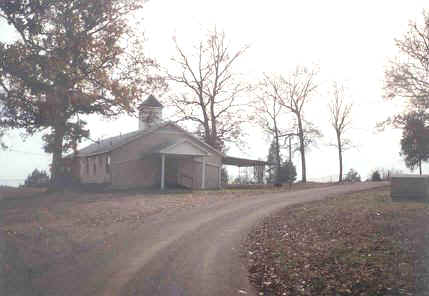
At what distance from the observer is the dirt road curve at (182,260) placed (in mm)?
8898

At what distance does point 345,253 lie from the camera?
34.9ft

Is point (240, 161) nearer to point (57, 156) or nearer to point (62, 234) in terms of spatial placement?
point (57, 156)

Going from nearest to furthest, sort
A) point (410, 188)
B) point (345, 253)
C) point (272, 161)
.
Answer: point (345, 253) → point (410, 188) → point (272, 161)

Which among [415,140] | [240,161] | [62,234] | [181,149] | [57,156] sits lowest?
[62,234]

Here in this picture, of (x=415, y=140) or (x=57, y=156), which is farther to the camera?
(x=415, y=140)

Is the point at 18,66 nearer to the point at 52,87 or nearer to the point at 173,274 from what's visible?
the point at 52,87

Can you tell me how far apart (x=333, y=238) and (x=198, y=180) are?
2358cm

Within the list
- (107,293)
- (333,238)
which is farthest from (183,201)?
(107,293)

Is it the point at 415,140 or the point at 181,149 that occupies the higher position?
the point at 415,140

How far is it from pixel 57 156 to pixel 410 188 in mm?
18346

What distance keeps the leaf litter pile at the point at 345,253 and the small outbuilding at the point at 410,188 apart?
7.16 feet

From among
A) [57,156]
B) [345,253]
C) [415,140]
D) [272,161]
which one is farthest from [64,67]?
[272,161]

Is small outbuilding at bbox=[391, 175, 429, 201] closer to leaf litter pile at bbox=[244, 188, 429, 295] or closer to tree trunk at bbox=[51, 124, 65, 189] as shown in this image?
leaf litter pile at bbox=[244, 188, 429, 295]

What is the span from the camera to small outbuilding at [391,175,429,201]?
60.0ft
